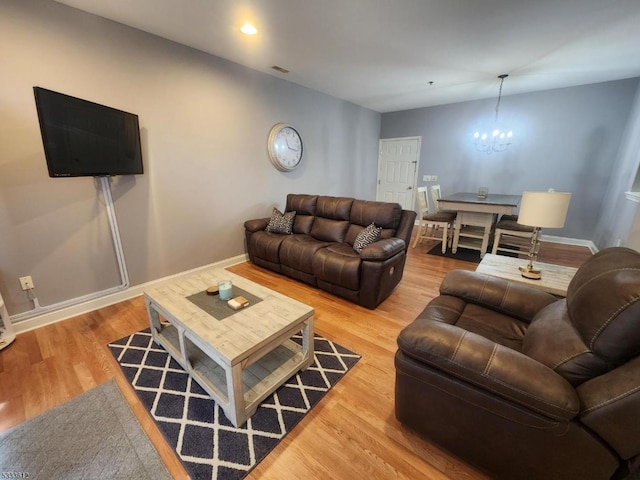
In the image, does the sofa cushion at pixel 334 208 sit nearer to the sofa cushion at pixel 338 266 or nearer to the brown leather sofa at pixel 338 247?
the brown leather sofa at pixel 338 247

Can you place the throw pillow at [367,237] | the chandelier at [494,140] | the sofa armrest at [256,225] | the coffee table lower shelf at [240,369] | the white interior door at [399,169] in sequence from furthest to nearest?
the white interior door at [399,169] < the chandelier at [494,140] < the sofa armrest at [256,225] < the throw pillow at [367,237] < the coffee table lower shelf at [240,369]

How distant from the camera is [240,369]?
133 cm

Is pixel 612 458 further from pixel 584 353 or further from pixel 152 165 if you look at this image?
pixel 152 165

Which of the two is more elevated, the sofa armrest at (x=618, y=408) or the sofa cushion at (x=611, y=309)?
the sofa cushion at (x=611, y=309)

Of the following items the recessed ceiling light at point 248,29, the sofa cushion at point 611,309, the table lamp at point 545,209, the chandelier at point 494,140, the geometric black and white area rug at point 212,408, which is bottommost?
the geometric black and white area rug at point 212,408

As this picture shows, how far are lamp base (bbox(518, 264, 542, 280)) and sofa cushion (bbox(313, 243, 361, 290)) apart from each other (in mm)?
1329

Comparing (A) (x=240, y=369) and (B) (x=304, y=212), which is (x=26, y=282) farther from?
(B) (x=304, y=212)

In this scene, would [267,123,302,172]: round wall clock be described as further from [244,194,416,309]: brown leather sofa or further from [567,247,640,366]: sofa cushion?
[567,247,640,366]: sofa cushion

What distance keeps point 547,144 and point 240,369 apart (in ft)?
19.6

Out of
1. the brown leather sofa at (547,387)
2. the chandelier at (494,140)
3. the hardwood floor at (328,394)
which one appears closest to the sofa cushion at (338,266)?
the hardwood floor at (328,394)

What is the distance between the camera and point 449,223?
4309 mm

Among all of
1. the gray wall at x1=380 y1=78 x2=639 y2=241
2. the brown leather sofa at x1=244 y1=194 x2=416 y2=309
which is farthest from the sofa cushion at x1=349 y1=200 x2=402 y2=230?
the gray wall at x1=380 y1=78 x2=639 y2=241

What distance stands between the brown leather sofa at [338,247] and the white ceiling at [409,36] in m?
1.70

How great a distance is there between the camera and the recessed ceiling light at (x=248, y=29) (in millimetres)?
2429
